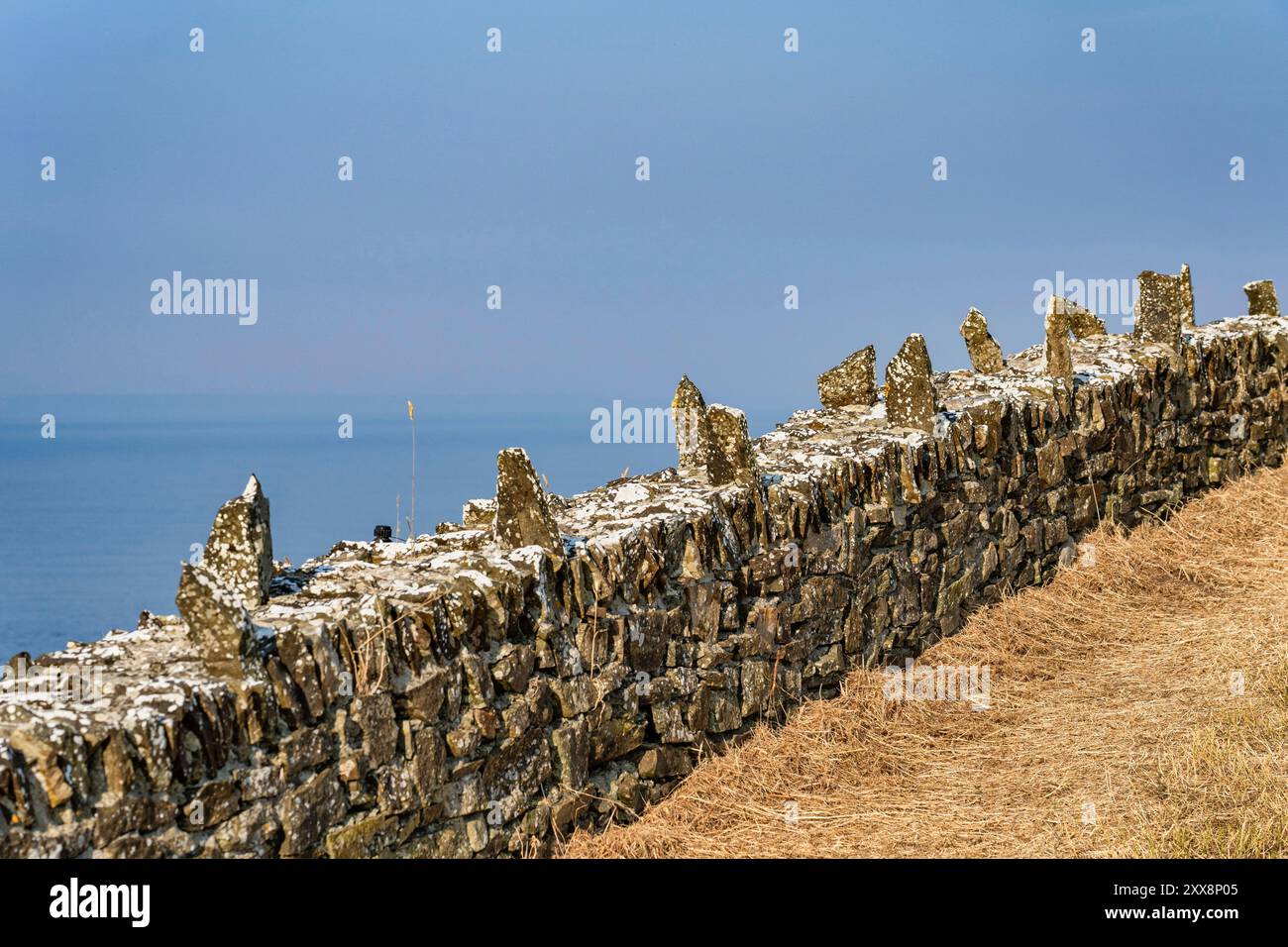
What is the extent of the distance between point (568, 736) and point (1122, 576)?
6.53 metres

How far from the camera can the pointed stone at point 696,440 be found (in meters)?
8.69

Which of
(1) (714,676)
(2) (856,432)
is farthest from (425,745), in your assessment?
(2) (856,432)

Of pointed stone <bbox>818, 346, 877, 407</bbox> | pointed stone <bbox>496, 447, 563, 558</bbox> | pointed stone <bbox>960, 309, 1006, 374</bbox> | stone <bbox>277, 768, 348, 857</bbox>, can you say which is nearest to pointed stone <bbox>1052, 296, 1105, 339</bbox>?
pointed stone <bbox>960, 309, 1006, 374</bbox>

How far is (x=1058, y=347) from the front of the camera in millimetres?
11953

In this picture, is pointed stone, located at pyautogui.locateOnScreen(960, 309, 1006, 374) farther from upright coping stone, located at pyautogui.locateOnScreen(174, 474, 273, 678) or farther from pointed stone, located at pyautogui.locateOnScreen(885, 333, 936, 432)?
upright coping stone, located at pyautogui.locateOnScreen(174, 474, 273, 678)

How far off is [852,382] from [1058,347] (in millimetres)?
2337

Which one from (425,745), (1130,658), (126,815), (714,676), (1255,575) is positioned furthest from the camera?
Result: (1255,575)

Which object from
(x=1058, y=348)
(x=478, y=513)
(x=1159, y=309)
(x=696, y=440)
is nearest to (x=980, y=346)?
(x=1058, y=348)

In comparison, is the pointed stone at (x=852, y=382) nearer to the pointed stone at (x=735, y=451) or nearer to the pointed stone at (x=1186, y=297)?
the pointed stone at (x=735, y=451)

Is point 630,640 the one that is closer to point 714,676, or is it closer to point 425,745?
point 714,676

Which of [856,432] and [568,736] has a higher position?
[856,432]
